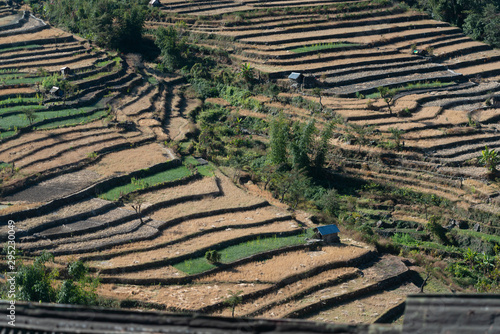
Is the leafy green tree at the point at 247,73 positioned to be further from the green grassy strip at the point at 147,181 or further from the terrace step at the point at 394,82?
the green grassy strip at the point at 147,181

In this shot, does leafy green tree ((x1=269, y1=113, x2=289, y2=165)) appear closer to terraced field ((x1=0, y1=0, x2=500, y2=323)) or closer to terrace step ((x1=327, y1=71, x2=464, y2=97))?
terraced field ((x1=0, y1=0, x2=500, y2=323))

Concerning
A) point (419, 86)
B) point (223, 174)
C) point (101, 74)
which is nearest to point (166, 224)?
point (223, 174)

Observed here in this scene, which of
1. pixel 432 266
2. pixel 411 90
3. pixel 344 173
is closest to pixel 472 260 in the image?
pixel 432 266

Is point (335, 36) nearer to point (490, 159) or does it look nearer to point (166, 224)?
point (490, 159)

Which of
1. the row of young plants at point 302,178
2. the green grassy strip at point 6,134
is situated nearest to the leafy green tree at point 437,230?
the row of young plants at point 302,178

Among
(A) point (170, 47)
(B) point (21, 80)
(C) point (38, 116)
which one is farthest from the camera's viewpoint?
(A) point (170, 47)

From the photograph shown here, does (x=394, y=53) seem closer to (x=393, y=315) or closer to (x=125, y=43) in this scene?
(x=125, y=43)
